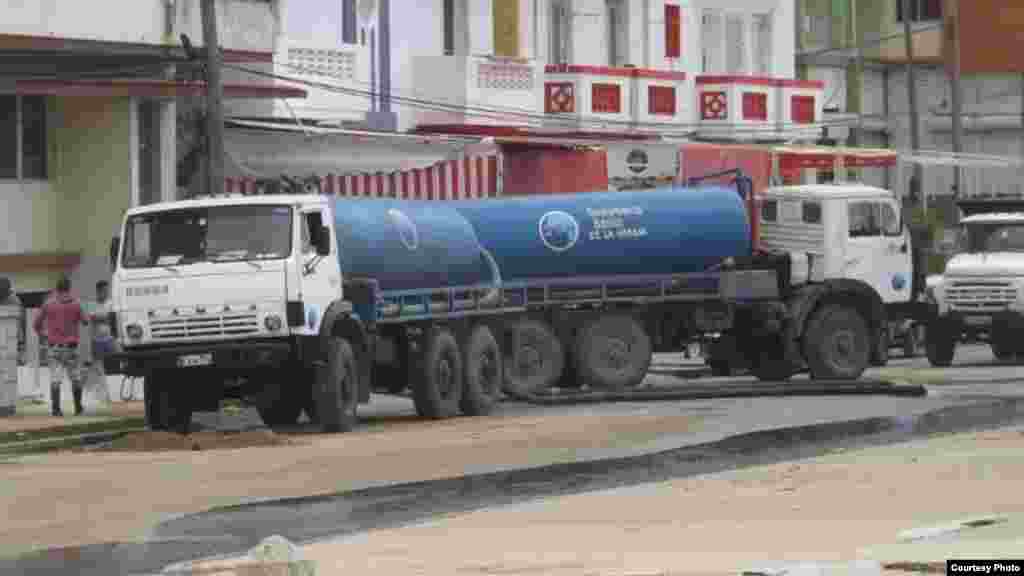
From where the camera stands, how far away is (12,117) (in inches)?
1547

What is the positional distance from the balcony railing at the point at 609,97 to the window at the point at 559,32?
117 centimetres

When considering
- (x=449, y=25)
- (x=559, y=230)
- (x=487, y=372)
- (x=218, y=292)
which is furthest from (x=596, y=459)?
(x=449, y=25)

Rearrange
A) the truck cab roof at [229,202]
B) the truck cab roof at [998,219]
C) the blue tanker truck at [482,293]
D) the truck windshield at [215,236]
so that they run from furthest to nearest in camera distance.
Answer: the truck cab roof at [998,219]
the truck cab roof at [229,202]
the truck windshield at [215,236]
the blue tanker truck at [482,293]

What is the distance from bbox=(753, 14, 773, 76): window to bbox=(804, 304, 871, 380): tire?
76.8 feet

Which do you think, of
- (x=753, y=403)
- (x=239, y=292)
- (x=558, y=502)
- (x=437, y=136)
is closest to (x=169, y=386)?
(x=239, y=292)

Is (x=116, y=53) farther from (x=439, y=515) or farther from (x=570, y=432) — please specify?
(x=439, y=515)

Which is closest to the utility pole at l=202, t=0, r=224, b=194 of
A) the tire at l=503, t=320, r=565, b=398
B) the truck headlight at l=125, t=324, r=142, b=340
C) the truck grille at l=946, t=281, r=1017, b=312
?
the tire at l=503, t=320, r=565, b=398

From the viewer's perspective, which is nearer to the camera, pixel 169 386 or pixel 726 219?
pixel 169 386

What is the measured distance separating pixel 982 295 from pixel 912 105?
20.0m

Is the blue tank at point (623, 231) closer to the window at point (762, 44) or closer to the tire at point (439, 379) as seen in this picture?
the tire at point (439, 379)

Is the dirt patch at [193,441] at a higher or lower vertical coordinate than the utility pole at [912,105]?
lower

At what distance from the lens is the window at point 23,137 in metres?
39.2

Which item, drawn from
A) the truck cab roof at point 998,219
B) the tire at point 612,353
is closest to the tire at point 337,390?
the tire at point 612,353

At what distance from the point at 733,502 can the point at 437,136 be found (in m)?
26.0
